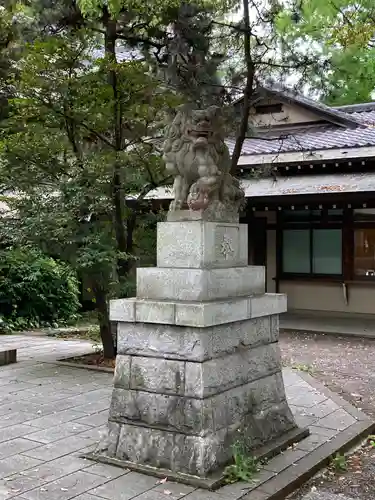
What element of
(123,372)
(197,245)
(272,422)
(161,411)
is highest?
(197,245)

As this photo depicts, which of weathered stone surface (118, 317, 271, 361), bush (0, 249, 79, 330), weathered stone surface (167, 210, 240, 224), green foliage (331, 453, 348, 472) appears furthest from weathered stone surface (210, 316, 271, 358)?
bush (0, 249, 79, 330)

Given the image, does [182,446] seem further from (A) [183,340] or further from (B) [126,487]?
(A) [183,340]

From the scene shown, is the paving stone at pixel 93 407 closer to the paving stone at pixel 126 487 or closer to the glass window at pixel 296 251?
the paving stone at pixel 126 487

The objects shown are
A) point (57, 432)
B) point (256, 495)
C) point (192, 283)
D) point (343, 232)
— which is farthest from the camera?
point (343, 232)

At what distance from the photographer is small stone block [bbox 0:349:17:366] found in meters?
8.82

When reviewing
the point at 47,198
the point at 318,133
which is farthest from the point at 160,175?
the point at 318,133

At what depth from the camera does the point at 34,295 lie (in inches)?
539

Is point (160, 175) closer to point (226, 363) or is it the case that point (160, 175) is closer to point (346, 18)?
point (346, 18)

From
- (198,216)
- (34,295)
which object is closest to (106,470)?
(198,216)

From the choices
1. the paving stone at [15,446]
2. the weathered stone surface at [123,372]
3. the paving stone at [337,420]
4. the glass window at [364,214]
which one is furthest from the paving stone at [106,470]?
the glass window at [364,214]

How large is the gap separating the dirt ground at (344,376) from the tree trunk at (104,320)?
284 cm

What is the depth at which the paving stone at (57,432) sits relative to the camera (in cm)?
529

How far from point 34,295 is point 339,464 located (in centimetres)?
1014

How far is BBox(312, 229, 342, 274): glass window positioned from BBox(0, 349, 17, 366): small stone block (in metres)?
8.53
